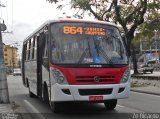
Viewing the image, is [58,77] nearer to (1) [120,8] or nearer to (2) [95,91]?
(2) [95,91]

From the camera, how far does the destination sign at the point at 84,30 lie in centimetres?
1369

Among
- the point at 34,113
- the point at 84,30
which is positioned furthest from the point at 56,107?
the point at 84,30

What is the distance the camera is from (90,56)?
13.4m

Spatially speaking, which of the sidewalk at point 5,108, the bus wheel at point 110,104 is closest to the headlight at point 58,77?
the sidewalk at point 5,108

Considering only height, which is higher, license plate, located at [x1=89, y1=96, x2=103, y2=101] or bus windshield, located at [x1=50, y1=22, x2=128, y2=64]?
bus windshield, located at [x1=50, y1=22, x2=128, y2=64]

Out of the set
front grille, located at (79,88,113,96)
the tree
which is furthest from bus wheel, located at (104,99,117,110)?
the tree

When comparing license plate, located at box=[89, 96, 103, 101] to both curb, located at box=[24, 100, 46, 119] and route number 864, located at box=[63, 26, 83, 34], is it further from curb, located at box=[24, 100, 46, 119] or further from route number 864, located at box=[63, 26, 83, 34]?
route number 864, located at box=[63, 26, 83, 34]

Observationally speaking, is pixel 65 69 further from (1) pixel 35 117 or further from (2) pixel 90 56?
(1) pixel 35 117

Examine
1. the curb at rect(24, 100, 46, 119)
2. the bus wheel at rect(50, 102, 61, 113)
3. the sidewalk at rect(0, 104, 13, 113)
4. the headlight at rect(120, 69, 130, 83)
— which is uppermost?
the headlight at rect(120, 69, 130, 83)

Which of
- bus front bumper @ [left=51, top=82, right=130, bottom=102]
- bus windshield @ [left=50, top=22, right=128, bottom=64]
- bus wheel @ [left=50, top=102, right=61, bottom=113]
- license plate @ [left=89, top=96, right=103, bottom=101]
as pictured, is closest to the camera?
bus front bumper @ [left=51, top=82, right=130, bottom=102]

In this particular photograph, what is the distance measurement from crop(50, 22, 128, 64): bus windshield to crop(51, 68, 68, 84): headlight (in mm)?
282

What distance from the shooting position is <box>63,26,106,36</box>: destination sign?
13688 mm

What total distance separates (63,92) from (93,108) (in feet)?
8.98

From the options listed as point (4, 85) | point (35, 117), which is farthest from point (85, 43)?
point (4, 85)
